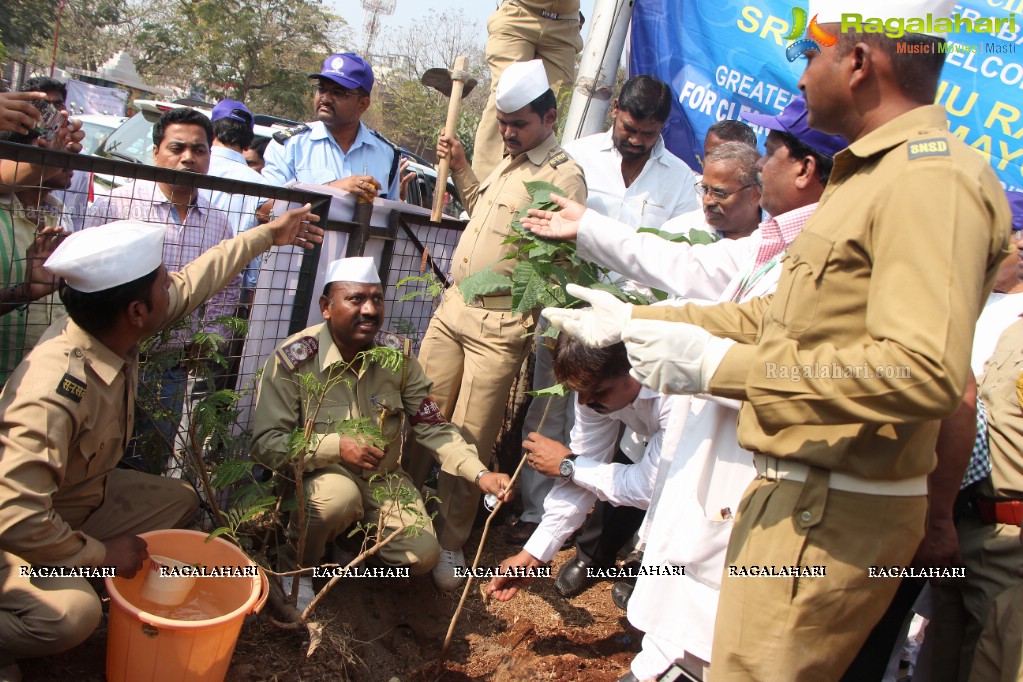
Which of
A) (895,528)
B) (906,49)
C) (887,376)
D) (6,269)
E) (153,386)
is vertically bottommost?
(153,386)

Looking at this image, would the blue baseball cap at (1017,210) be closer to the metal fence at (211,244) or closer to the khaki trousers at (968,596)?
the khaki trousers at (968,596)

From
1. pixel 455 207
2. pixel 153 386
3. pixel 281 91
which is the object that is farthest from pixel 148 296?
pixel 281 91

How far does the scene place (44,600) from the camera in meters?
2.34

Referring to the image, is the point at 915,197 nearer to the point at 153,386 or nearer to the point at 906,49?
the point at 906,49

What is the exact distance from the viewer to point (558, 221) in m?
2.84

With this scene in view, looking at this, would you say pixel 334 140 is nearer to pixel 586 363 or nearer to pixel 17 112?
pixel 17 112

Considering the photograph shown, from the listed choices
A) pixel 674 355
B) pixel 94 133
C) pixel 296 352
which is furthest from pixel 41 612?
pixel 94 133

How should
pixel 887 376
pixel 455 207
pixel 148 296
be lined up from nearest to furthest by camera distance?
pixel 887 376, pixel 148 296, pixel 455 207

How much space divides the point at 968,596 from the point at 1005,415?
66 centimetres

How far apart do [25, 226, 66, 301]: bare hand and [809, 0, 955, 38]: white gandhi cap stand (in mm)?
2579

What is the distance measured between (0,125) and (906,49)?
2.74m

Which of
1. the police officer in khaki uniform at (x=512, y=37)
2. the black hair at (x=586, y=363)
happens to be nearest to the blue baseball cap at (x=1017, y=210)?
the black hair at (x=586, y=363)

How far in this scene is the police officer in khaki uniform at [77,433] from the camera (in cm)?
229

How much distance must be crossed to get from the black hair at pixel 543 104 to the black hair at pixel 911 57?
2.40 m
